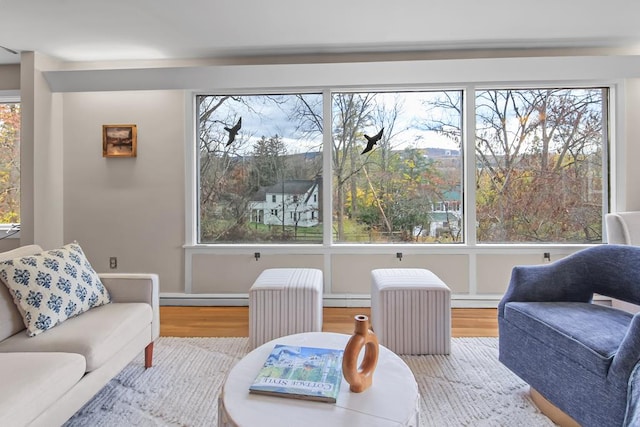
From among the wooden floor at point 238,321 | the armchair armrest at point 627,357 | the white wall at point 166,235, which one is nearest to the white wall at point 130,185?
the white wall at point 166,235

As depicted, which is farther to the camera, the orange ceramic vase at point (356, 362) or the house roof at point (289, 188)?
the house roof at point (289, 188)

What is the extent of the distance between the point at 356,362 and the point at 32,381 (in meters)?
1.17

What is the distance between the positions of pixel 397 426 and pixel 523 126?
332 centimetres

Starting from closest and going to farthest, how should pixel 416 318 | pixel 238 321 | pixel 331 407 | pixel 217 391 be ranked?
pixel 331 407 → pixel 217 391 → pixel 416 318 → pixel 238 321

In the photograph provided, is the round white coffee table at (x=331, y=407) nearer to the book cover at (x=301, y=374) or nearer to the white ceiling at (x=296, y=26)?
the book cover at (x=301, y=374)

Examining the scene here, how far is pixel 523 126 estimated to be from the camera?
11.1 feet

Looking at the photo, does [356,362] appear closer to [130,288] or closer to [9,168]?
[130,288]

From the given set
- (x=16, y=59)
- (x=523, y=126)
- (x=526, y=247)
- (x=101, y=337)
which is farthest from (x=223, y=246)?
(x=523, y=126)

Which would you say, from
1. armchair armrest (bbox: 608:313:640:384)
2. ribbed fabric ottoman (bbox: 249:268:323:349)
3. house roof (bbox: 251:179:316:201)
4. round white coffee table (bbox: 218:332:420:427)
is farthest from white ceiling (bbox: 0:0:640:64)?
round white coffee table (bbox: 218:332:420:427)

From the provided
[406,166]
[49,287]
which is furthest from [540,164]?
[49,287]

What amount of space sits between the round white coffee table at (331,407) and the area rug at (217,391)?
59 centimetres

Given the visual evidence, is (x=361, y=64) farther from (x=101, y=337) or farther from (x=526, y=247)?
(x=101, y=337)

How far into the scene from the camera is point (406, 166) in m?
3.46

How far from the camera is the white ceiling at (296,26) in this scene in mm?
2383
